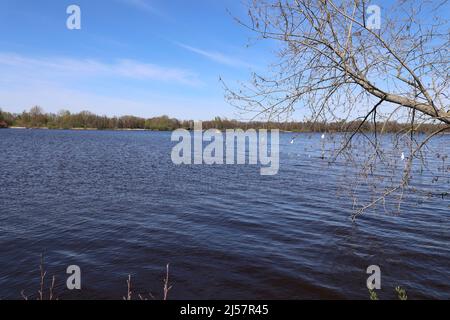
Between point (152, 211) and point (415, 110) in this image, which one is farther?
point (152, 211)

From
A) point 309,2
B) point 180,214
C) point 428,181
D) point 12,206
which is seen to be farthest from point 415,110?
point 428,181

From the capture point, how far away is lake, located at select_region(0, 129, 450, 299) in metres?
8.11

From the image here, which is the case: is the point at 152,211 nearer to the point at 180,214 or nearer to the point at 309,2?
the point at 180,214

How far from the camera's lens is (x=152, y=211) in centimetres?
1434

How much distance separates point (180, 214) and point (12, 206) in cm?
718

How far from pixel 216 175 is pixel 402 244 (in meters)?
15.5

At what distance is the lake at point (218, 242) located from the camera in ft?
26.6

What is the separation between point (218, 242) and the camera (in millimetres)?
10750

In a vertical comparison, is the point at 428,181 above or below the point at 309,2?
below
